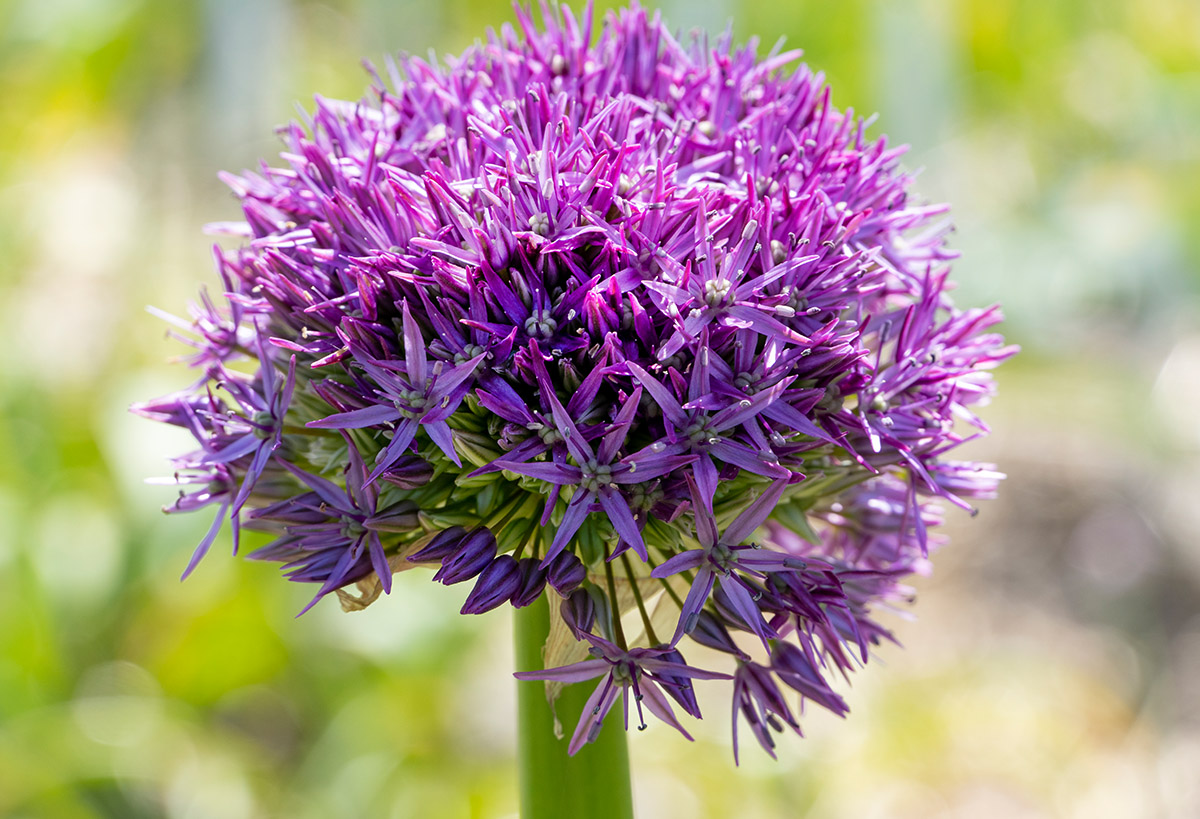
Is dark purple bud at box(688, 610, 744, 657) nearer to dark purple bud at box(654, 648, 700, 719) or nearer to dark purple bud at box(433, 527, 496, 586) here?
dark purple bud at box(654, 648, 700, 719)

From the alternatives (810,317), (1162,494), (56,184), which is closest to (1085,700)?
(1162,494)

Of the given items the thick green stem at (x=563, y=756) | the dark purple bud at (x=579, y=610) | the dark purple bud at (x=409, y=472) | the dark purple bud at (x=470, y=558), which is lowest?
the thick green stem at (x=563, y=756)

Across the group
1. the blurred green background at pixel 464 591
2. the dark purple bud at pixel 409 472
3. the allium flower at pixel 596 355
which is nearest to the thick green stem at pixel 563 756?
the allium flower at pixel 596 355

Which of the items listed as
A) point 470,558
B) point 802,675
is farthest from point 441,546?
point 802,675

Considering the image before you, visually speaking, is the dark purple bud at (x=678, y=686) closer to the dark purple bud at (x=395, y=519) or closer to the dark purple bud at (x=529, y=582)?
the dark purple bud at (x=529, y=582)

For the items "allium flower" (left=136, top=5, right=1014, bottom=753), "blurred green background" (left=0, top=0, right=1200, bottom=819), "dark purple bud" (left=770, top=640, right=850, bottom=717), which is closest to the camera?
"allium flower" (left=136, top=5, right=1014, bottom=753)

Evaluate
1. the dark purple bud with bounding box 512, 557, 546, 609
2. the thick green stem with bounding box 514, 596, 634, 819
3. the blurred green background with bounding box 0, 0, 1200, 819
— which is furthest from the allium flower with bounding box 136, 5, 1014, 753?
the blurred green background with bounding box 0, 0, 1200, 819

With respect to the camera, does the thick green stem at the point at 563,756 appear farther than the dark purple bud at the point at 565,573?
Yes
